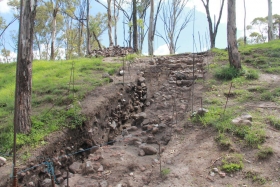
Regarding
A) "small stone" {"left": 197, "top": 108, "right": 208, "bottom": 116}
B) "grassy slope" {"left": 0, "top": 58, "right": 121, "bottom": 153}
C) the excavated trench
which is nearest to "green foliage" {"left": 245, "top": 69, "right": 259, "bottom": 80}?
the excavated trench

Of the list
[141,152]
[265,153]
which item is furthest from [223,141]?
[141,152]

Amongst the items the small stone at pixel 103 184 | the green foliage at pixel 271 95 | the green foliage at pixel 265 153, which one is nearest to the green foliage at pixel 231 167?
the green foliage at pixel 265 153

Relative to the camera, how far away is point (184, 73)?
7004mm

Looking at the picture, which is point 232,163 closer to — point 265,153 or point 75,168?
point 265,153

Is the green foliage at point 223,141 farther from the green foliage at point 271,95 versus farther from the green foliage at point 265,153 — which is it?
the green foliage at point 271,95

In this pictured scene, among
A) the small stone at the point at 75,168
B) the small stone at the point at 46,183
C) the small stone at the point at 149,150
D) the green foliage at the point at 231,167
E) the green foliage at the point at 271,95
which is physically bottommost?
the small stone at the point at 46,183

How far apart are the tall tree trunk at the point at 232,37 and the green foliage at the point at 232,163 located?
366cm

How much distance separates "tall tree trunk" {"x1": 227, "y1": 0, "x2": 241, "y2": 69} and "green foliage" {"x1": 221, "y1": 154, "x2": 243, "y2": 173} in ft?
12.0

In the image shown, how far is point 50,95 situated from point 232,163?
3.87 m

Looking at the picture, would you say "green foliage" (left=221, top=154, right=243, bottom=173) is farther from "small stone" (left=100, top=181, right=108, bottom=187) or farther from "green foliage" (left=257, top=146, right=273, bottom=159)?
"small stone" (left=100, top=181, right=108, bottom=187)

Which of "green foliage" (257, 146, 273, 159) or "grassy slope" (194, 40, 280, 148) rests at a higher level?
"grassy slope" (194, 40, 280, 148)

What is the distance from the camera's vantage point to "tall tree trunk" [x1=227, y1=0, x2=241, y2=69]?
6492mm

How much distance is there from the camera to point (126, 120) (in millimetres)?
5691

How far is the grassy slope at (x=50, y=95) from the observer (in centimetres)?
408
